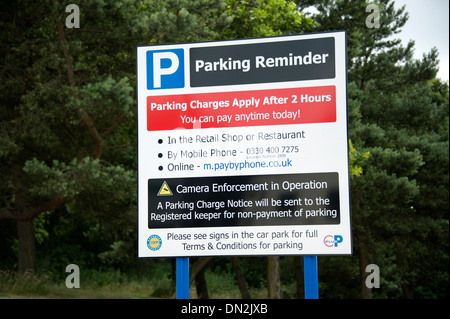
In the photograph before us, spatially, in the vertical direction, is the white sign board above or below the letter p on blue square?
below

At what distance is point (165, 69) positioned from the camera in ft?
21.2

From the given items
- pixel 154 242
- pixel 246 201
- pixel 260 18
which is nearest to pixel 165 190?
pixel 154 242

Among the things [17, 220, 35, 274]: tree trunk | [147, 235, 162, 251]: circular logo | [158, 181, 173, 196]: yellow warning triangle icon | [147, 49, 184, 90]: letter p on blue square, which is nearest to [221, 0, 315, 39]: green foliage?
[17, 220, 35, 274]: tree trunk

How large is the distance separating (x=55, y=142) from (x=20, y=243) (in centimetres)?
449

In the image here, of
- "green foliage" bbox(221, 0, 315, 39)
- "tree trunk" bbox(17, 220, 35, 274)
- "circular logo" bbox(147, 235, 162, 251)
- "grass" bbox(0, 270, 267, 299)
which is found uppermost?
"green foliage" bbox(221, 0, 315, 39)

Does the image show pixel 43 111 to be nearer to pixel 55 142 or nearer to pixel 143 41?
pixel 55 142

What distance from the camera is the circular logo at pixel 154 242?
6359mm

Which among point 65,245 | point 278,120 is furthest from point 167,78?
point 65,245

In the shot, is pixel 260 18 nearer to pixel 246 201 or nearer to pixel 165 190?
pixel 165 190

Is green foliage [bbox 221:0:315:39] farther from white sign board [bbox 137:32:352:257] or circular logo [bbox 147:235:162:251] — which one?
circular logo [bbox 147:235:162:251]

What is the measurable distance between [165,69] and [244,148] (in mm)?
1151

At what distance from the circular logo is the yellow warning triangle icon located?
43 cm

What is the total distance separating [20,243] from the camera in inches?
887

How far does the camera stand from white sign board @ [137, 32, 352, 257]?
6.10 m
